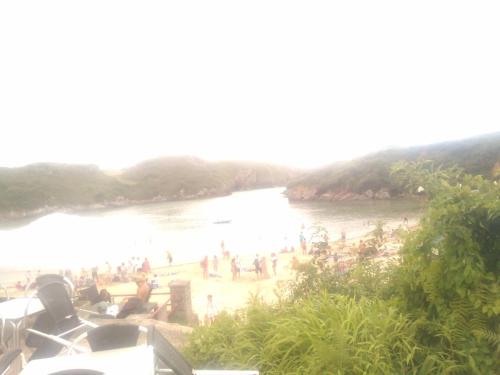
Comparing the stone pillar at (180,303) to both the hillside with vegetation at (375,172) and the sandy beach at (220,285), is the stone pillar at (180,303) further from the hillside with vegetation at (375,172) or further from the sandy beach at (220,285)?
the hillside with vegetation at (375,172)

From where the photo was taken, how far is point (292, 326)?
274cm

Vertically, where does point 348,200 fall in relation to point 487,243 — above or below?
below

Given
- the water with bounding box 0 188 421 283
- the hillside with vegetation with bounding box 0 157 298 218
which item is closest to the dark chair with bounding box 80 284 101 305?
the water with bounding box 0 188 421 283

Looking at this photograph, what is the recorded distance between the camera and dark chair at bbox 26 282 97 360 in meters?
3.29

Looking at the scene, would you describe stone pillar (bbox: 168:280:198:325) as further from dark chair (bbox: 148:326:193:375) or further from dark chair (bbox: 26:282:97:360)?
dark chair (bbox: 148:326:193:375)

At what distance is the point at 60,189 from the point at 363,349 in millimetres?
179255

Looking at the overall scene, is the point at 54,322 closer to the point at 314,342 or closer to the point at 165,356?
the point at 165,356

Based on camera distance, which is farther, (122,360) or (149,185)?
(149,185)

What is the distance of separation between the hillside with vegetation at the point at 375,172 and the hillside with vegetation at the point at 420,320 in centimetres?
7514

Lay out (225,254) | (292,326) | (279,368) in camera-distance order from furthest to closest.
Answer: (225,254) → (292,326) → (279,368)

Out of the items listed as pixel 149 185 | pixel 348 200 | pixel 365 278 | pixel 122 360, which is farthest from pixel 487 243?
pixel 149 185

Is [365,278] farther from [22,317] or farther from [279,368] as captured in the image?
[22,317]

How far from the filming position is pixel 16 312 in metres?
3.65

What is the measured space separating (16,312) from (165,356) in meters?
2.64
